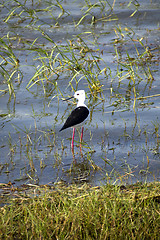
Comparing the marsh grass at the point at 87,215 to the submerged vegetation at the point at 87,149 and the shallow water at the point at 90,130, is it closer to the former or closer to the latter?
the submerged vegetation at the point at 87,149

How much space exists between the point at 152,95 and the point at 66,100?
4.50 feet

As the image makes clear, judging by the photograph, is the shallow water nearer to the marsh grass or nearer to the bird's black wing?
the bird's black wing

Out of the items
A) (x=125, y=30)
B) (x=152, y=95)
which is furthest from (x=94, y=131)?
(x=125, y=30)

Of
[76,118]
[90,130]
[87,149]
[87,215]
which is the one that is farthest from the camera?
[90,130]

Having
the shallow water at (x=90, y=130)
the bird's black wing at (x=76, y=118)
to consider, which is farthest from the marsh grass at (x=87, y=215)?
the bird's black wing at (x=76, y=118)

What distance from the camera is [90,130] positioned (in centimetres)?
649

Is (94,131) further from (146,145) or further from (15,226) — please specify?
(15,226)

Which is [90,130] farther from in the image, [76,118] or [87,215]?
[87,215]

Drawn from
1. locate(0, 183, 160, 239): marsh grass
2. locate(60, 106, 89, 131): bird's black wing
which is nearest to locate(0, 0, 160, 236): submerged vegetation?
locate(0, 183, 160, 239): marsh grass

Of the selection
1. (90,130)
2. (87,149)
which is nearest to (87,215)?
(87,149)

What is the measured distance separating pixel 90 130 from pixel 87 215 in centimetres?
246

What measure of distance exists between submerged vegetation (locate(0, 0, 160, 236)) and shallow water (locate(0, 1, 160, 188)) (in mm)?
13

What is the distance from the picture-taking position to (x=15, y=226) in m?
4.20

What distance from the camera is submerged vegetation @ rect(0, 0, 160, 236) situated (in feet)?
13.5
